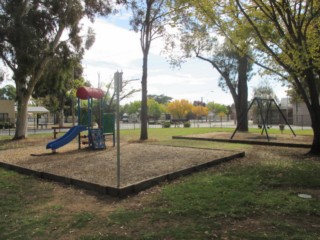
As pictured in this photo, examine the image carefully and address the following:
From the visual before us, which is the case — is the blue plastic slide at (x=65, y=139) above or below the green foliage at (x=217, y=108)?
below

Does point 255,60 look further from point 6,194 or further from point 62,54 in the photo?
point 62,54

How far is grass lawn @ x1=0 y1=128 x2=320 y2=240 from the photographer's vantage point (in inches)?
177

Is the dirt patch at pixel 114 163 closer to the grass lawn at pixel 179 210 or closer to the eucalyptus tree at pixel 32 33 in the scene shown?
the grass lawn at pixel 179 210

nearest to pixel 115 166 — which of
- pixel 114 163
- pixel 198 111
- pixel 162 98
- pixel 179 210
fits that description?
pixel 114 163

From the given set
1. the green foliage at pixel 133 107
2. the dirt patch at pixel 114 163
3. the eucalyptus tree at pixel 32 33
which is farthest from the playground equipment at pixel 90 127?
the green foliage at pixel 133 107

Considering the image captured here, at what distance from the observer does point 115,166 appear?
9266 millimetres

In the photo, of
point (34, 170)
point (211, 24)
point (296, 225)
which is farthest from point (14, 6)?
point (296, 225)

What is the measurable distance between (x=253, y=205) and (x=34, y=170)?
6.07 m

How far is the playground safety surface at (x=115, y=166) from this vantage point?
7.20 metres

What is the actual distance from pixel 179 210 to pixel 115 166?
166 inches

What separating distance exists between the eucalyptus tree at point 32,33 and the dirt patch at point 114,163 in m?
Result: 7.35

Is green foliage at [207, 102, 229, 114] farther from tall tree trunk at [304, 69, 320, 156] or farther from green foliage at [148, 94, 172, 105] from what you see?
tall tree trunk at [304, 69, 320, 156]

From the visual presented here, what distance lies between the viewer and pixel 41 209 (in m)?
5.76

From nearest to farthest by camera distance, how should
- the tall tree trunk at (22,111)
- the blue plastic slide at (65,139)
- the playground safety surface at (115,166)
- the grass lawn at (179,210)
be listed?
the grass lawn at (179,210) → the playground safety surface at (115,166) → the blue plastic slide at (65,139) → the tall tree trunk at (22,111)
